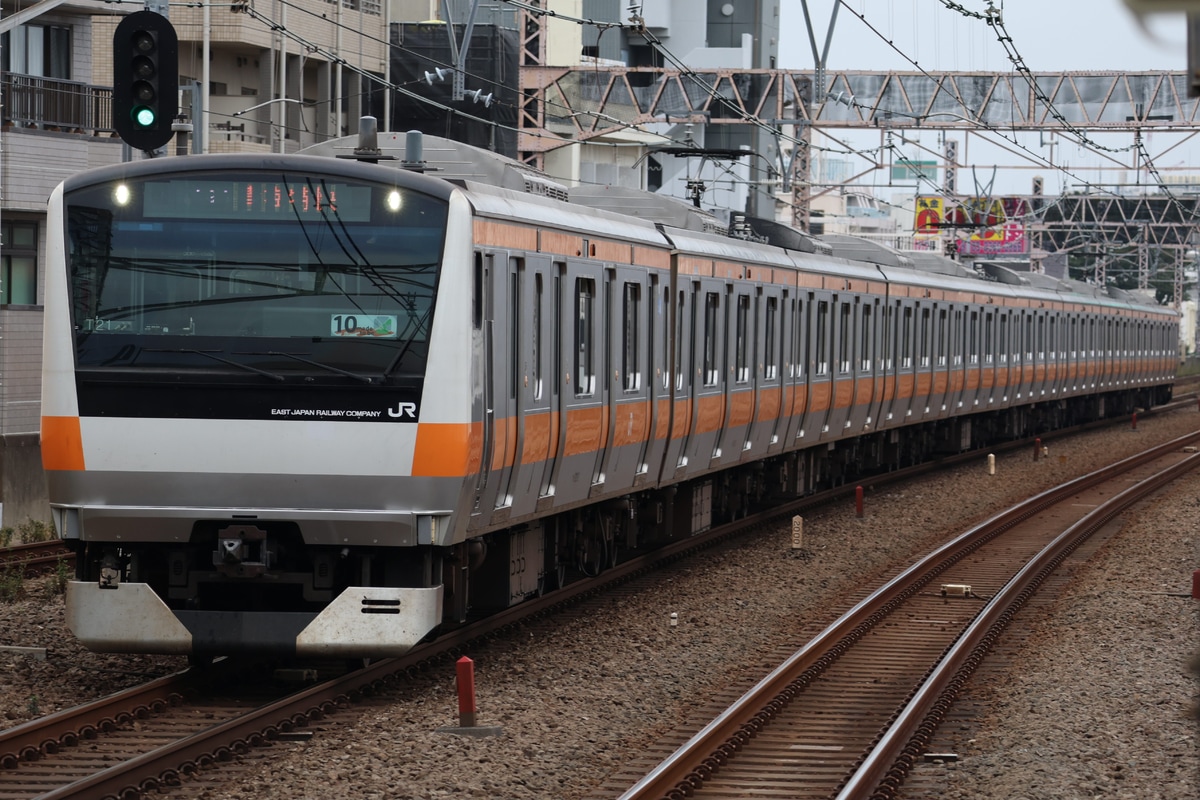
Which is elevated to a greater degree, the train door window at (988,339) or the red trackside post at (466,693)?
the train door window at (988,339)

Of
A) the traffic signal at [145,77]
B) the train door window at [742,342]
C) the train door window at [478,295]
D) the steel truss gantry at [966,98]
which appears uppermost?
the steel truss gantry at [966,98]

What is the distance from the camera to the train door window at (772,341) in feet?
62.9

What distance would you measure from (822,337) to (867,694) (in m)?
11.4

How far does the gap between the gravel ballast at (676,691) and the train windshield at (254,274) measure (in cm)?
182

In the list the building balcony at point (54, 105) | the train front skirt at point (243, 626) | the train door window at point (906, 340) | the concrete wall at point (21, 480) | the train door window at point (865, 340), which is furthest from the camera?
the train door window at point (906, 340)

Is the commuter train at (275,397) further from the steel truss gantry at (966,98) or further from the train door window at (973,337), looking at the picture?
the steel truss gantry at (966,98)

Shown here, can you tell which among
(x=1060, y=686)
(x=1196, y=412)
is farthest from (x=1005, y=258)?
(x=1060, y=686)

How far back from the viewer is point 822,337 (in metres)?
22.0

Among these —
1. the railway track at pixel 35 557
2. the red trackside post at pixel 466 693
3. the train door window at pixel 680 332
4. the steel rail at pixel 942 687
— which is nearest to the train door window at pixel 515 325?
the red trackside post at pixel 466 693

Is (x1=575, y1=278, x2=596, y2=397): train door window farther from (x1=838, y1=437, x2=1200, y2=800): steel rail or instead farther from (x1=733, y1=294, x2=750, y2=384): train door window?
(x1=733, y1=294, x2=750, y2=384): train door window

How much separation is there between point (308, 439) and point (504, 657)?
→ 2372mm

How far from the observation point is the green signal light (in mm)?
13328

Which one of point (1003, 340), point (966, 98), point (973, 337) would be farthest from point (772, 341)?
point (966, 98)

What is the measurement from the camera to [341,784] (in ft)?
26.9
